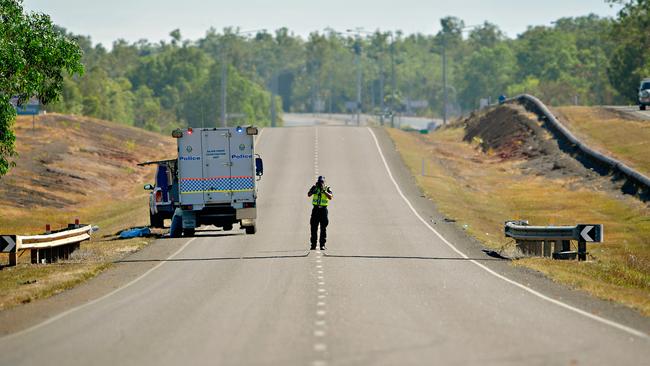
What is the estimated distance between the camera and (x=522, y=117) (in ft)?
269

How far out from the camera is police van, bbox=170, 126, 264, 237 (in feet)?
116

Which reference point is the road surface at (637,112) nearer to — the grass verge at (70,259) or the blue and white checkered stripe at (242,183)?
the grass verge at (70,259)

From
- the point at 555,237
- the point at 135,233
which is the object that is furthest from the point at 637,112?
the point at 555,237

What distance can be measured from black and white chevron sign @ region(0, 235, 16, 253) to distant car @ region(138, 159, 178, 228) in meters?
10.2

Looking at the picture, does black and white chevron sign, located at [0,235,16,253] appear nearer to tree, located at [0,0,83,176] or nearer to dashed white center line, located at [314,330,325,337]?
tree, located at [0,0,83,176]

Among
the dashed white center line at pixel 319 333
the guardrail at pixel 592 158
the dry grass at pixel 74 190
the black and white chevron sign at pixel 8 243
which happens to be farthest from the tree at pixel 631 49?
the dashed white center line at pixel 319 333

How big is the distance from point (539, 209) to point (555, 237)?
928 inches

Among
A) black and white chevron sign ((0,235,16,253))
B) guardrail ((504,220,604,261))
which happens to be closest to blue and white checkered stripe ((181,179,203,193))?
black and white chevron sign ((0,235,16,253))

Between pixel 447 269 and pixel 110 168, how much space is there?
50.5 meters

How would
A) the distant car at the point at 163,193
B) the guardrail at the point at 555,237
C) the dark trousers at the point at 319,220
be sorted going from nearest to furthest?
1. the guardrail at the point at 555,237
2. the dark trousers at the point at 319,220
3. the distant car at the point at 163,193

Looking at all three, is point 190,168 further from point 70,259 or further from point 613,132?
point 613,132

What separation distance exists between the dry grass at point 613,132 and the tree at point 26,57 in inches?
1333

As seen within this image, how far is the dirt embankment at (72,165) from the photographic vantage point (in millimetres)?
61344

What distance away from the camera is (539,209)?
5259 cm
